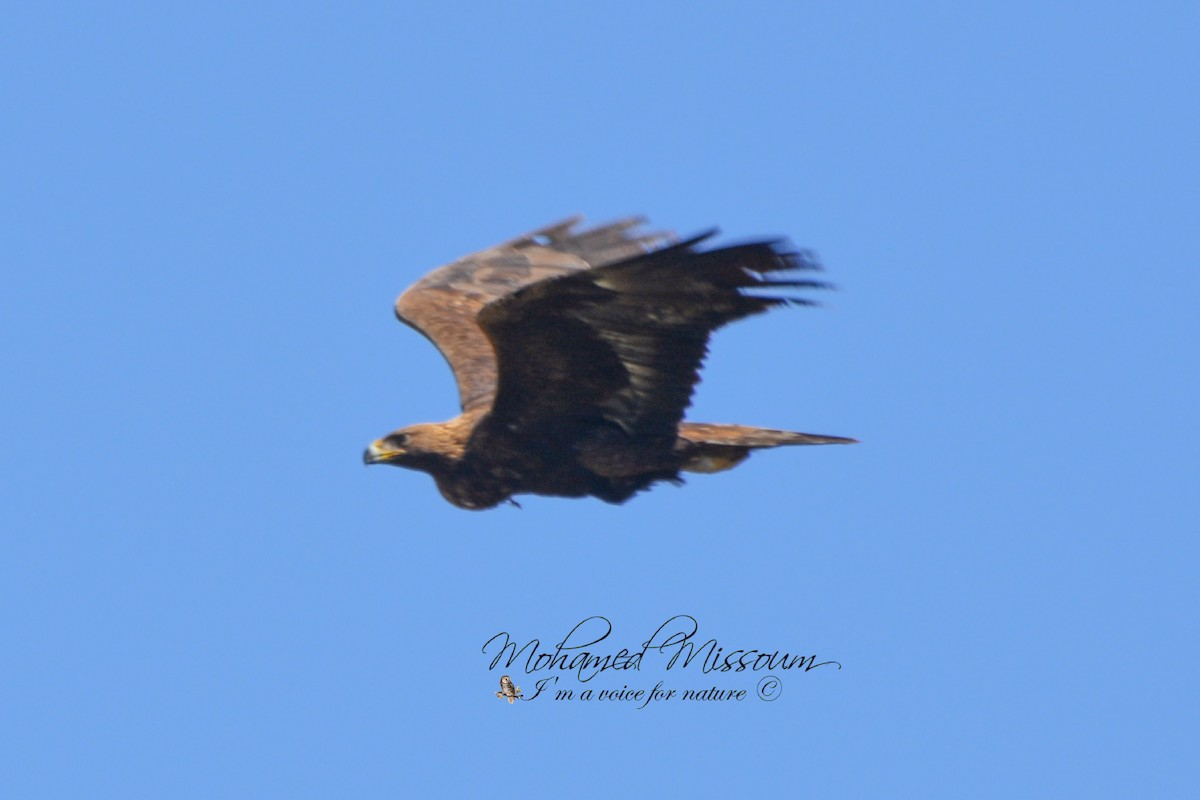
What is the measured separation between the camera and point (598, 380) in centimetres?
944

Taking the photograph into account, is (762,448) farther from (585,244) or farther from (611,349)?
(585,244)

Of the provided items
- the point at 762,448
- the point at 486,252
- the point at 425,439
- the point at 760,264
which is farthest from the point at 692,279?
the point at 486,252

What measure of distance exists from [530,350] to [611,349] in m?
0.40

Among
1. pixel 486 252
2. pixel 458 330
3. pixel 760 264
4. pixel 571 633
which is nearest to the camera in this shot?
pixel 760 264

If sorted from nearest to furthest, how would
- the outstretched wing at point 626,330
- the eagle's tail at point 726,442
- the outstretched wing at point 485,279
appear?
the outstretched wing at point 626,330 < the eagle's tail at point 726,442 < the outstretched wing at point 485,279

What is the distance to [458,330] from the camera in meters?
11.6

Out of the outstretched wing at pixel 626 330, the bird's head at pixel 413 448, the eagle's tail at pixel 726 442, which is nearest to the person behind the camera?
the outstretched wing at pixel 626 330

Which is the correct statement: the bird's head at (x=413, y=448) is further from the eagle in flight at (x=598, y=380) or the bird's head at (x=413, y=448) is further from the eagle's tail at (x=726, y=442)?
the eagle's tail at (x=726, y=442)

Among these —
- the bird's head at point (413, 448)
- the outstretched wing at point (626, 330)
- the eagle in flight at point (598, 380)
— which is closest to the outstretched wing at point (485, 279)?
the eagle in flight at point (598, 380)

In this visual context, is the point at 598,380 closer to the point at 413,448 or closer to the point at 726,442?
the point at 726,442

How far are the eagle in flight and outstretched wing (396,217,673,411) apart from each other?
2cm

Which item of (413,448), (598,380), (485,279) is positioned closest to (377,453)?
(413,448)

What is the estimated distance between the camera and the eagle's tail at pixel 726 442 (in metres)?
9.83

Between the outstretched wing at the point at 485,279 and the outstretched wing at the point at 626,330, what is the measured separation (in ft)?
4.63
